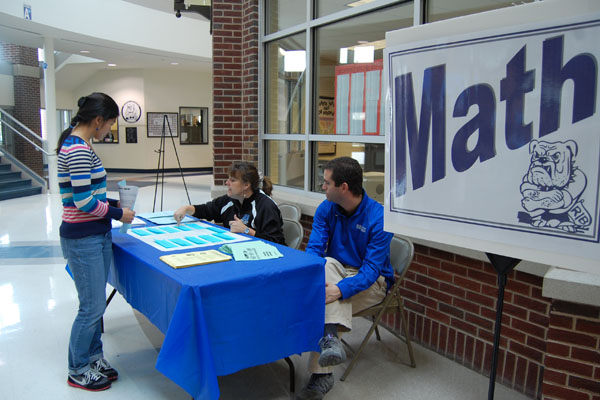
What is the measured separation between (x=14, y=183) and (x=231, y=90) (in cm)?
816

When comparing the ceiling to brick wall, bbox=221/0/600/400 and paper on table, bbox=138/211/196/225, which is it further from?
brick wall, bbox=221/0/600/400

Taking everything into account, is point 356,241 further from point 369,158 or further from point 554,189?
point 554,189

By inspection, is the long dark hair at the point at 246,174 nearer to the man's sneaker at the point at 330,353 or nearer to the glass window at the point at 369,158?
the glass window at the point at 369,158

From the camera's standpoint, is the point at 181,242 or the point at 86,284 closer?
the point at 86,284

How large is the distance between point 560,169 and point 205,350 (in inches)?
61.2

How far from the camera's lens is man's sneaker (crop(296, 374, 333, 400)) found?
8.32 ft

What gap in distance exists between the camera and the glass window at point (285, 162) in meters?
4.78

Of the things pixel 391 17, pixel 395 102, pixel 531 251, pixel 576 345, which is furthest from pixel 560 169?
pixel 391 17

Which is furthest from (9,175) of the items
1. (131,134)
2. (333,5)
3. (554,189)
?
(554,189)

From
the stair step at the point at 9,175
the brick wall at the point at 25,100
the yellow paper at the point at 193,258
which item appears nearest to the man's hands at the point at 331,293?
the yellow paper at the point at 193,258

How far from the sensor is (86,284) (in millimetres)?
2611

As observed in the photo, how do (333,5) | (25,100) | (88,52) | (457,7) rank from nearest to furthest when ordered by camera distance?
1. (457,7)
2. (333,5)
3. (88,52)
4. (25,100)

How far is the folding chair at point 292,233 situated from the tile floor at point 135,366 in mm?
774

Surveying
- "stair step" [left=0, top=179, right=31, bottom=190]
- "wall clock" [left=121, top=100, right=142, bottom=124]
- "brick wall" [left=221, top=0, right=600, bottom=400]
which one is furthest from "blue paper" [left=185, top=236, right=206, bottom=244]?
"wall clock" [left=121, top=100, right=142, bottom=124]
